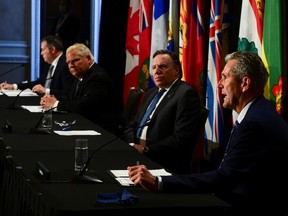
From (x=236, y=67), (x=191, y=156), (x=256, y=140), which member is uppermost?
(x=236, y=67)

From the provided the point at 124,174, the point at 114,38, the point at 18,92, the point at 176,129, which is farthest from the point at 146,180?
the point at 114,38

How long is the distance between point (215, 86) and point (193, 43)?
649 mm

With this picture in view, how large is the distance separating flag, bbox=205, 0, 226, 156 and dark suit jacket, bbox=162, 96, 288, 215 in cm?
279

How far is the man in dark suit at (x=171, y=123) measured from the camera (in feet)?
17.0

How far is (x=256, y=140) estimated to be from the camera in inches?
135

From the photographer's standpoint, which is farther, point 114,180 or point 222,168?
point 114,180

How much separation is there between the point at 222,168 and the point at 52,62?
16.7 ft

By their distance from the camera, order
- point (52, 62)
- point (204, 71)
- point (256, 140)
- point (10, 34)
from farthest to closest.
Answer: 1. point (10, 34)
2. point (52, 62)
3. point (204, 71)
4. point (256, 140)

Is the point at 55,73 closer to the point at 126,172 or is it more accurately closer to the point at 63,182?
the point at 126,172

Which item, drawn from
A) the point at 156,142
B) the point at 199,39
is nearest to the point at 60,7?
the point at 199,39

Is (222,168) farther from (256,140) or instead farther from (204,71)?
(204,71)

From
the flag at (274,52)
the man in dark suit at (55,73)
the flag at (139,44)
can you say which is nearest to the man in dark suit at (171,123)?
the flag at (274,52)

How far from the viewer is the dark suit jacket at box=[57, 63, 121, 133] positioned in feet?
21.7

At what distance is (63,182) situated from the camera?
363 centimetres
